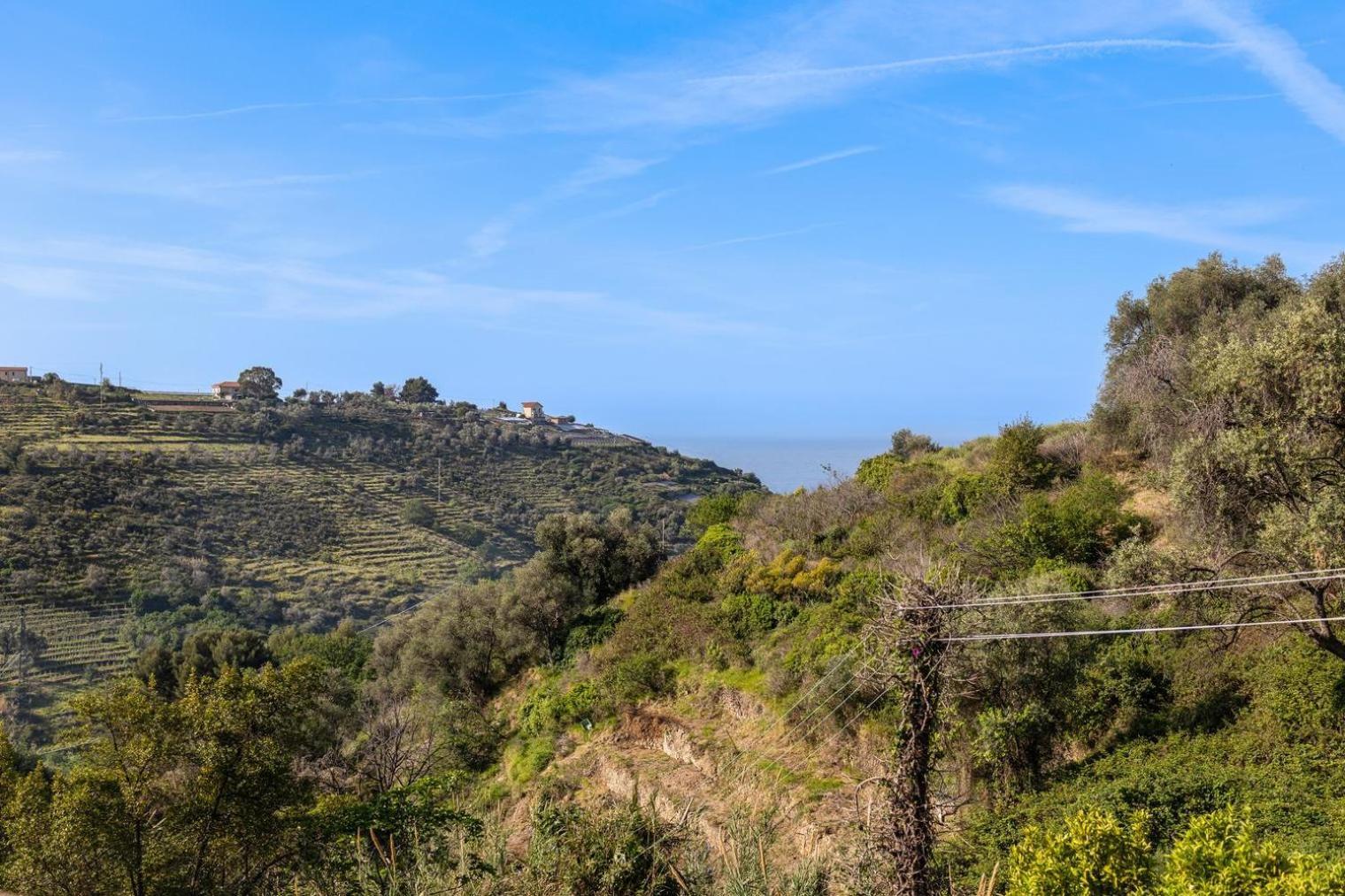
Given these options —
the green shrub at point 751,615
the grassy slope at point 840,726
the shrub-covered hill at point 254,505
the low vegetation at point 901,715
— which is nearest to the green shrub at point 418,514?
the shrub-covered hill at point 254,505

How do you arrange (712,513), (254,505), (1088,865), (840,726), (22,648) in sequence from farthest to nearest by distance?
(254,505), (22,648), (712,513), (840,726), (1088,865)

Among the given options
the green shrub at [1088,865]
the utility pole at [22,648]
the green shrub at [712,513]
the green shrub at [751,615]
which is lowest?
the utility pole at [22,648]

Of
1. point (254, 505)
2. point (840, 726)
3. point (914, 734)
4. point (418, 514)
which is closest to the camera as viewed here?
point (914, 734)

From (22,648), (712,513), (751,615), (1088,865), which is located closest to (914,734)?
(1088,865)

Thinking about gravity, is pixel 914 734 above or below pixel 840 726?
above

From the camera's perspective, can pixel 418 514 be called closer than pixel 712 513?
No

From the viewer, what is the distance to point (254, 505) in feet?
182

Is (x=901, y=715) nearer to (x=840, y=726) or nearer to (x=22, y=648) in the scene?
(x=840, y=726)

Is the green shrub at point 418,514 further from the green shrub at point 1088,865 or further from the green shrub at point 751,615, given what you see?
the green shrub at point 1088,865

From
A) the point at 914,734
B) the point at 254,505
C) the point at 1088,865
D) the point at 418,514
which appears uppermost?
the point at 914,734

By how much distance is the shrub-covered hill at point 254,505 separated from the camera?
4231 centimetres

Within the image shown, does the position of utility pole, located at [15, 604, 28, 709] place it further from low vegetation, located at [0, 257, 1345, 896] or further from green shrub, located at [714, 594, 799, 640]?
green shrub, located at [714, 594, 799, 640]

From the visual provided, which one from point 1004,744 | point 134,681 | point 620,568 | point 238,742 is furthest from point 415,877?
point 620,568

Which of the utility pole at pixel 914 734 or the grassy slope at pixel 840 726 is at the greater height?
the utility pole at pixel 914 734
